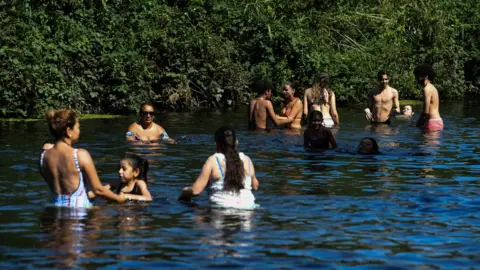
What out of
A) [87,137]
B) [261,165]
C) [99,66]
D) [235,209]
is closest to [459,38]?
[99,66]

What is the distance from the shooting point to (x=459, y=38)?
4191cm

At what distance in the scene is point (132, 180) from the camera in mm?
12914

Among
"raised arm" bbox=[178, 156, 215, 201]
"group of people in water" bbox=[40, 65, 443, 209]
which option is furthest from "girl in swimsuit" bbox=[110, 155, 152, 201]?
"raised arm" bbox=[178, 156, 215, 201]

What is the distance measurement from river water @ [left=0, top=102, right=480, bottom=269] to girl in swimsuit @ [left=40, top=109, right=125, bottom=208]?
256 millimetres

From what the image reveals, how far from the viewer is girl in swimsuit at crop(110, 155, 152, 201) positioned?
1277 centimetres

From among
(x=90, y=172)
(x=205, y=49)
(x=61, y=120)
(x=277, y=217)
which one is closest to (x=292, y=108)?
(x=205, y=49)

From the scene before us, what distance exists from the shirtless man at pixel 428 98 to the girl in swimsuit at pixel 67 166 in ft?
37.9

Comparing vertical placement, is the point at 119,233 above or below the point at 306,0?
below

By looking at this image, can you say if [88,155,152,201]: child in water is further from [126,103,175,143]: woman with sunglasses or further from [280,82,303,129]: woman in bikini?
[280,82,303,129]: woman in bikini

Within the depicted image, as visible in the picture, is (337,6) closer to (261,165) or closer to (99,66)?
(99,66)

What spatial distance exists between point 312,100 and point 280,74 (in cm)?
876

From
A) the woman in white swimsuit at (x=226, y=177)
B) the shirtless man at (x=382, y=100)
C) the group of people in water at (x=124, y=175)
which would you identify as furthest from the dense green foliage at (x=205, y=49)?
the woman in white swimsuit at (x=226, y=177)

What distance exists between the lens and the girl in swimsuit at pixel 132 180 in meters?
12.8

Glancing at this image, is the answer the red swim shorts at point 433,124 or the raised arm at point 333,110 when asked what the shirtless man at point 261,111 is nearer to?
the raised arm at point 333,110
